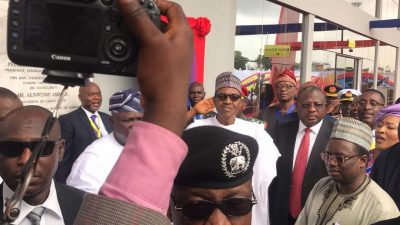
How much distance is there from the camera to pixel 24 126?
204 cm

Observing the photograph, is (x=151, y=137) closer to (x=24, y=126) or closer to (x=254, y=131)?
(x=24, y=126)

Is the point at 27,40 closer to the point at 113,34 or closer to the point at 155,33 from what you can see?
the point at 113,34

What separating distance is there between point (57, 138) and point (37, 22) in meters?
1.27

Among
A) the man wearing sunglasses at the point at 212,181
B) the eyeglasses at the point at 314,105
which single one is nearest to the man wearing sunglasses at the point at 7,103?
the man wearing sunglasses at the point at 212,181

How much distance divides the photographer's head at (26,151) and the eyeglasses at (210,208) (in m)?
0.72

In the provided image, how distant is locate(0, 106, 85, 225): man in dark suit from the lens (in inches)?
75.5

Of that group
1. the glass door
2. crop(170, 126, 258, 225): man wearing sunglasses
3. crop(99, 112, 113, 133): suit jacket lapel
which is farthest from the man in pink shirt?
the glass door

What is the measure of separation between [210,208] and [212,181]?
0.28 ft

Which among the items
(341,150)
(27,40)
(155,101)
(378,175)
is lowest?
(378,175)

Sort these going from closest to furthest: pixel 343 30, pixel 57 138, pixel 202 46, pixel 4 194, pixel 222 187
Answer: pixel 222 187, pixel 4 194, pixel 57 138, pixel 202 46, pixel 343 30

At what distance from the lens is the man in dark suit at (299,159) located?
12.1 ft

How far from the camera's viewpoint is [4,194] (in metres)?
1.92

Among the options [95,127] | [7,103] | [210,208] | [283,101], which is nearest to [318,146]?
[283,101]

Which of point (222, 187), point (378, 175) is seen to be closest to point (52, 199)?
point (222, 187)
